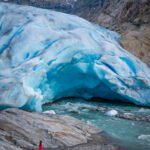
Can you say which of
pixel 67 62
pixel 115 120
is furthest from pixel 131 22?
pixel 115 120

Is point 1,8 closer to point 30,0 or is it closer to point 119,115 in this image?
point 119,115

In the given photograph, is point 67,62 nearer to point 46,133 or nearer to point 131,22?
point 46,133

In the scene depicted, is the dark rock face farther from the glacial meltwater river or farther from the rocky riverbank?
the rocky riverbank

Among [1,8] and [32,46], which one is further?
[1,8]

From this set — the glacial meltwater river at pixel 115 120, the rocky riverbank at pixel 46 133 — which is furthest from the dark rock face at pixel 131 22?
the rocky riverbank at pixel 46 133

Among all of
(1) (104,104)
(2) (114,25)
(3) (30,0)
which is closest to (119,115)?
(1) (104,104)

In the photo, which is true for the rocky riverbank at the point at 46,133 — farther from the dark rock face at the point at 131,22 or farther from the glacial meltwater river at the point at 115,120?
the dark rock face at the point at 131,22
